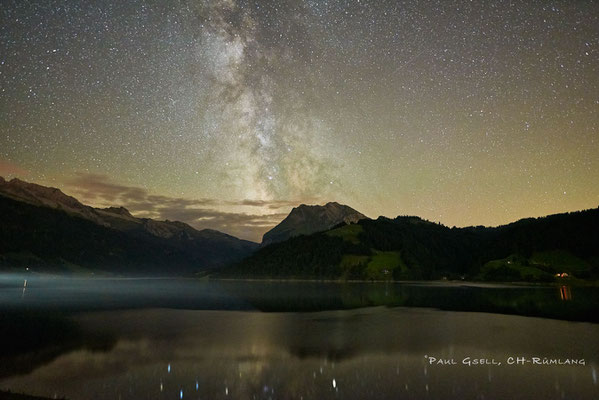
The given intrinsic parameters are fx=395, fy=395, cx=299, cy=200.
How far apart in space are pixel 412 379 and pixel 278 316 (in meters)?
48.2

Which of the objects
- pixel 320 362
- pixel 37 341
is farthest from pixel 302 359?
pixel 37 341

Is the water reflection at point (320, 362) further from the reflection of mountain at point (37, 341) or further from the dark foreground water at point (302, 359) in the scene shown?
the reflection of mountain at point (37, 341)

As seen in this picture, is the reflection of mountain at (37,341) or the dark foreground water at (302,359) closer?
the dark foreground water at (302,359)

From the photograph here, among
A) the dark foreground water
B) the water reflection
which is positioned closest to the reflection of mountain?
the dark foreground water

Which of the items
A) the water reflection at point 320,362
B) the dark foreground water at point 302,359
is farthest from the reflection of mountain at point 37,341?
the water reflection at point 320,362

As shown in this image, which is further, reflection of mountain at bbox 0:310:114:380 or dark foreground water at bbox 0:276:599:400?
reflection of mountain at bbox 0:310:114:380

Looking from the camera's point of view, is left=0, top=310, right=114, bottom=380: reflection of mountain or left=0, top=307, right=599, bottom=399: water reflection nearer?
left=0, top=307, right=599, bottom=399: water reflection

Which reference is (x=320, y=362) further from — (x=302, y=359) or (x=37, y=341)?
(x=37, y=341)

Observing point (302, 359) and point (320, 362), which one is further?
point (302, 359)

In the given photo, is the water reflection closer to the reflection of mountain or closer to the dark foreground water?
the dark foreground water

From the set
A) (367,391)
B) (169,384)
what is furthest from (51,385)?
(367,391)

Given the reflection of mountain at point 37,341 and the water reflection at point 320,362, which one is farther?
the reflection of mountain at point 37,341

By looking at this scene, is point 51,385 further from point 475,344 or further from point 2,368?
point 475,344

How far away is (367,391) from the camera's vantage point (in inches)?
1075
